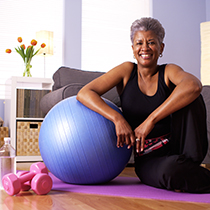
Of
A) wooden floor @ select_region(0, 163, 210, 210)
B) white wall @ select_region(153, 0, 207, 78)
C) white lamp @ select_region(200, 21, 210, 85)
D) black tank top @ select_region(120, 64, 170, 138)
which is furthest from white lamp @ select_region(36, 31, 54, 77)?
wooden floor @ select_region(0, 163, 210, 210)

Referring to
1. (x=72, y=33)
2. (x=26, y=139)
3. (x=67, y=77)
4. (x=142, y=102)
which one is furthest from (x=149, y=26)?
(x=72, y=33)

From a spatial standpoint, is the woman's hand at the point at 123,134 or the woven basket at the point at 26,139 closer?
the woman's hand at the point at 123,134

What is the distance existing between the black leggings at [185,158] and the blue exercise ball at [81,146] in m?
0.22

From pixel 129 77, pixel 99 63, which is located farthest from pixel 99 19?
pixel 129 77

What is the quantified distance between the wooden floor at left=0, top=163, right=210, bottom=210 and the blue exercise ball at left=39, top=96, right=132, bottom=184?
0.17 meters

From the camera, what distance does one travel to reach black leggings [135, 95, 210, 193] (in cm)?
150

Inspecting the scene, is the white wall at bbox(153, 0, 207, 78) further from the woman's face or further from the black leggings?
the black leggings

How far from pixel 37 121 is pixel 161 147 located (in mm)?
1990

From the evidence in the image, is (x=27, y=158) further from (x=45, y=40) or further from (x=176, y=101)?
(x=176, y=101)

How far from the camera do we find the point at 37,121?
3412 millimetres

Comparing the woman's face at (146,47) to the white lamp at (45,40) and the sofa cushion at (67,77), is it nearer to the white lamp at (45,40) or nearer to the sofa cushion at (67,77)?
the sofa cushion at (67,77)

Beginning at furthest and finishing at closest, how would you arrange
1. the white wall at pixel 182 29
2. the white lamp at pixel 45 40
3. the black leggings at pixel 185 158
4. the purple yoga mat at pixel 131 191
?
the white wall at pixel 182 29 → the white lamp at pixel 45 40 → the black leggings at pixel 185 158 → the purple yoga mat at pixel 131 191

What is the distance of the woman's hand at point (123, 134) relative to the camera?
155cm

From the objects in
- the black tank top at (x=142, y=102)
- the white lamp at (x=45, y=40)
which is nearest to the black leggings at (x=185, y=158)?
the black tank top at (x=142, y=102)
